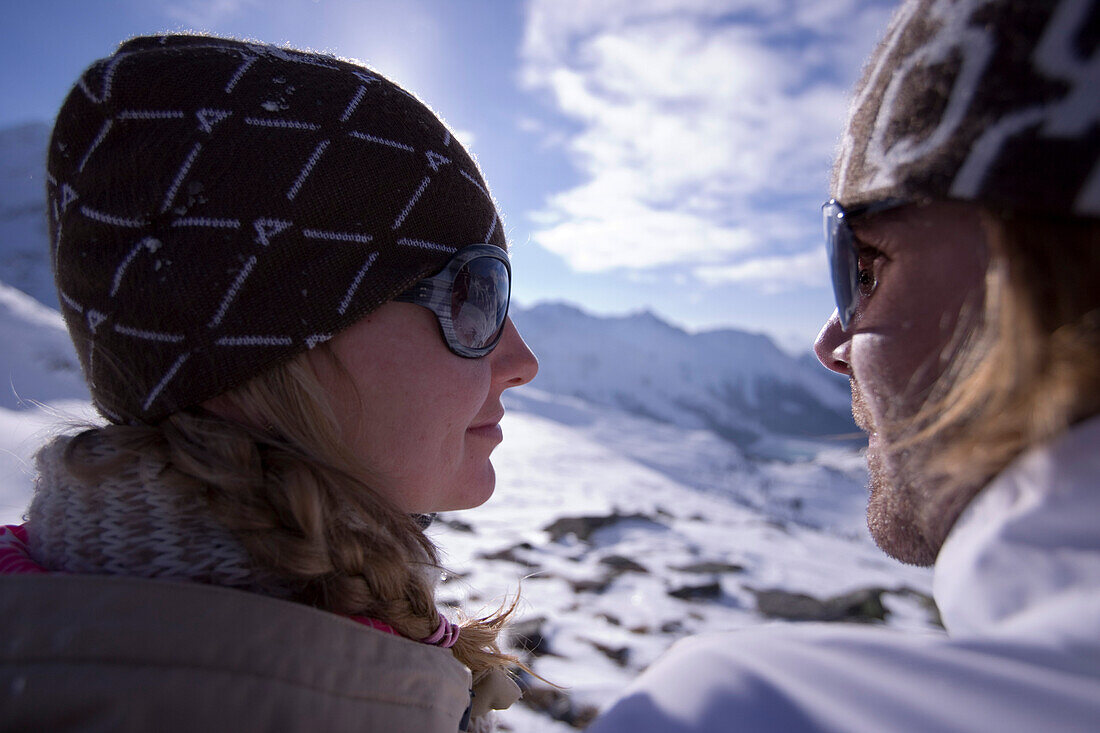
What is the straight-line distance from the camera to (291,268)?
3.91 feet

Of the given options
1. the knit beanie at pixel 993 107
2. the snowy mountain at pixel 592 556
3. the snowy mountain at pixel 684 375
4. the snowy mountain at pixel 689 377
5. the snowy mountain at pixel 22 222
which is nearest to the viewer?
the knit beanie at pixel 993 107

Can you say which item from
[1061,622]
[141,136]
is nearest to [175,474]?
[141,136]

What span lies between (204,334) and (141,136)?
458mm

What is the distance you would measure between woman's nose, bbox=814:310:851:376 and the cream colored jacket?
1270mm

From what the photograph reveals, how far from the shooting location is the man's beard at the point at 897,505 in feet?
3.30

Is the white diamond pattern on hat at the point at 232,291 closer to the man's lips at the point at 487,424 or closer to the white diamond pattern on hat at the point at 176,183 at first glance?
the white diamond pattern on hat at the point at 176,183

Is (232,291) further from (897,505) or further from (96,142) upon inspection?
(897,505)

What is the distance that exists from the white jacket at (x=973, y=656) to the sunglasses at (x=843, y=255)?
0.54 meters

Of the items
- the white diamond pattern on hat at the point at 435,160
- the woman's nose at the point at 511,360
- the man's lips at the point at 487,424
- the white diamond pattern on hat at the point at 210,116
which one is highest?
the white diamond pattern on hat at the point at 435,160

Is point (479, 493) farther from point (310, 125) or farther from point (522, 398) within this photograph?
point (522, 398)

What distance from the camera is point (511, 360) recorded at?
164 centimetres

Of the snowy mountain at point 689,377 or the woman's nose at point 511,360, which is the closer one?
the woman's nose at point 511,360

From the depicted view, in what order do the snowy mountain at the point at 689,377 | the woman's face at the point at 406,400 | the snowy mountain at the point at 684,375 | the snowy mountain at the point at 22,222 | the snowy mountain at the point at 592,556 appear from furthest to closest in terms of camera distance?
the snowy mountain at the point at 684,375
the snowy mountain at the point at 689,377
the snowy mountain at the point at 22,222
the snowy mountain at the point at 592,556
the woman's face at the point at 406,400

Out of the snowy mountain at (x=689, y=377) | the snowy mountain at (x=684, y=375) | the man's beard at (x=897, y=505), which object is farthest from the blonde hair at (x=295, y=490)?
the snowy mountain at (x=684, y=375)
